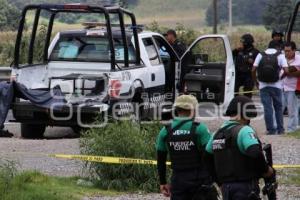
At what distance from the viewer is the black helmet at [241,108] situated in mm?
7398

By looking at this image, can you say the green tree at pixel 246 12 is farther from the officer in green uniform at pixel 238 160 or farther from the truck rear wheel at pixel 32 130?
the officer in green uniform at pixel 238 160

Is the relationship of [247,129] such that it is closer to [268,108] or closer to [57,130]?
[268,108]

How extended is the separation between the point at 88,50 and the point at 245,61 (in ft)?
10.6

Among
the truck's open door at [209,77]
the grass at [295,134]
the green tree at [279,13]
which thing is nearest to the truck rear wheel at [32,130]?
the truck's open door at [209,77]

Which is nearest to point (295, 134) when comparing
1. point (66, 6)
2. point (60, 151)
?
point (60, 151)

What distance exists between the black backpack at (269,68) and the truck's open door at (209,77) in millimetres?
1175

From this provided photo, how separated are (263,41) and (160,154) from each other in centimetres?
3117

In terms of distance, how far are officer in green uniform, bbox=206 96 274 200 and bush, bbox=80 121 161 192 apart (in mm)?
3139

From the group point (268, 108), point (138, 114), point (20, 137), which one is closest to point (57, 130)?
point (20, 137)

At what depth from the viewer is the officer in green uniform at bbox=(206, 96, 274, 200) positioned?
23.8ft

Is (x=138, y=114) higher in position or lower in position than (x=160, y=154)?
lower

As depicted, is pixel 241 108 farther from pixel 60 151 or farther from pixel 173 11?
pixel 173 11

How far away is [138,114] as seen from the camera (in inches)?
619

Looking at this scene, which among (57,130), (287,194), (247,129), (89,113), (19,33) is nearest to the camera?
(247,129)
